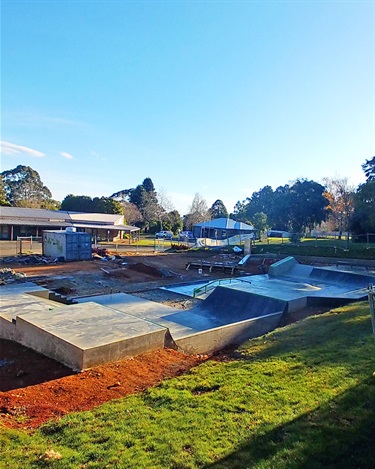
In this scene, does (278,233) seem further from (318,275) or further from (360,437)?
(360,437)

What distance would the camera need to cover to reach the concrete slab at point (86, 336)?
5660 millimetres

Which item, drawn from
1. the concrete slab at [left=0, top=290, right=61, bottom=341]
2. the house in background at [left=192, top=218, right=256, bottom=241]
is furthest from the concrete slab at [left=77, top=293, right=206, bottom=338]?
the house in background at [left=192, top=218, right=256, bottom=241]

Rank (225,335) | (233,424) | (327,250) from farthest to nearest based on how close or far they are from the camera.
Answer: (327,250) < (225,335) < (233,424)

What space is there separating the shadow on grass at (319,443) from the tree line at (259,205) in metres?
23.4

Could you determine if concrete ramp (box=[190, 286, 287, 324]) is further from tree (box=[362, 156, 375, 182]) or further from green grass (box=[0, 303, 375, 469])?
tree (box=[362, 156, 375, 182])

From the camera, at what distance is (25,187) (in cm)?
6131

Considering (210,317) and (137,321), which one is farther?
(210,317)

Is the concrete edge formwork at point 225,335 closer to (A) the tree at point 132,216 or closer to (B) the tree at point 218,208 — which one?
(A) the tree at point 132,216

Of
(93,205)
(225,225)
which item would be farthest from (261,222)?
(93,205)

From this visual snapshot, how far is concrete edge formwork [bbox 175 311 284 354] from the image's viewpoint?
7129mm

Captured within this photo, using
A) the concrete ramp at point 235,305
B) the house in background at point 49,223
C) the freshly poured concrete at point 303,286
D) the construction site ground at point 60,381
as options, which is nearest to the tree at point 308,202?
the house in background at point 49,223

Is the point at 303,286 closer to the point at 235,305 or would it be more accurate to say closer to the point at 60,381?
the point at 235,305

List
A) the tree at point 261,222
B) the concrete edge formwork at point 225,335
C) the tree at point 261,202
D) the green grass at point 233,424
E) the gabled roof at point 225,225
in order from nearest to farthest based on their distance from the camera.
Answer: the green grass at point 233,424 < the concrete edge formwork at point 225,335 < the gabled roof at point 225,225 < the tree at point 261,222 < the tree at point 261,202

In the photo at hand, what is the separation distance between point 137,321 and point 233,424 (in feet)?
13.7
